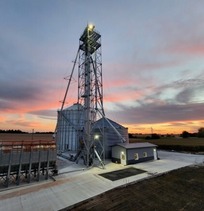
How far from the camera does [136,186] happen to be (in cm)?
1364

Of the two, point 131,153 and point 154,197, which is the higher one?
point 131,153

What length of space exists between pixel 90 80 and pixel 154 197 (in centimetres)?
1754

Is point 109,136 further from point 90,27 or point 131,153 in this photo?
point 90,27

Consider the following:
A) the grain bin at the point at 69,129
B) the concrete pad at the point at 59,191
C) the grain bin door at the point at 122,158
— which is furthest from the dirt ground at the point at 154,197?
the grain bin at the point at 69,129

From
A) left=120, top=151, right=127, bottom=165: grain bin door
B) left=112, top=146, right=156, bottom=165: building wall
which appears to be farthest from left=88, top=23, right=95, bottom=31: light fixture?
left=120, top=151, right=127, bottom=165: grain bin door

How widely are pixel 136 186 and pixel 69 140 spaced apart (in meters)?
18.7

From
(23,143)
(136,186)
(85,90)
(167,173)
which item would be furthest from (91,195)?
(85,90)

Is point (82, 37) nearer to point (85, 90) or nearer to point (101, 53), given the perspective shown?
point (101, 53)

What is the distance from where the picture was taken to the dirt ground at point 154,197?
10.0 m

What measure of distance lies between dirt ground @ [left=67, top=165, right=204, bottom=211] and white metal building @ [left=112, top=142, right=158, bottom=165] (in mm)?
7038

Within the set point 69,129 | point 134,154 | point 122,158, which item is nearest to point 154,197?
point 122,158

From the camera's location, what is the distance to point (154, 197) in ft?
37.3

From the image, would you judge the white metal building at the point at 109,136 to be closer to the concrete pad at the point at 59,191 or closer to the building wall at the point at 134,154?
the building wall at the point at 134,154

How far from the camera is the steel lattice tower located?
22.8 m
